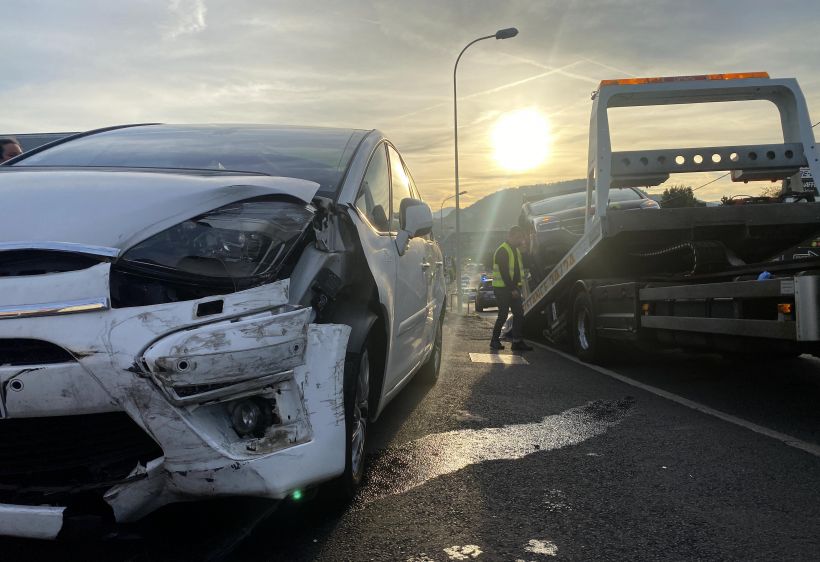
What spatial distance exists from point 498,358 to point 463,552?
6399 millimetres

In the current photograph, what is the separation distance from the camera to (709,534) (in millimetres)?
2791

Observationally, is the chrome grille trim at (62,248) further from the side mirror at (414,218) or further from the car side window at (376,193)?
the side mirror at (414,218)

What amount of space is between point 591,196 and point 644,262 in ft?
2.99

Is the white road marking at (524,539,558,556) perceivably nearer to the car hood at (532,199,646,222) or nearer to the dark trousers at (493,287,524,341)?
the dark trousers at (493,287,524,341)

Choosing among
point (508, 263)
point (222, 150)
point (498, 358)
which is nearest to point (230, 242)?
point (222, 150)

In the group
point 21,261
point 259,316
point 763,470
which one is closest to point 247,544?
point 259,316

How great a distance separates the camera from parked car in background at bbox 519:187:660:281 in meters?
10.6

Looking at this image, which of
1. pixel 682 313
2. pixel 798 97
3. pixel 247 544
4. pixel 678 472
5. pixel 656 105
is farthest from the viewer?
pixel 656 105

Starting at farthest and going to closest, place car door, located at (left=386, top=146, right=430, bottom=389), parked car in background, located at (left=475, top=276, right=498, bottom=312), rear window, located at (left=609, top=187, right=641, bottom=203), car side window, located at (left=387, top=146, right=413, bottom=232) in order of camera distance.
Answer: parked car in background, located at (left=475, top=276, right=498, bottom=312)
rear window, located at (left=609, top=187, right=641, bottom=203)
car side window, located at (left=387, top=146, right=413, bottom=232)
car door, located at (left=386, top=146, right=430, bottom=389)

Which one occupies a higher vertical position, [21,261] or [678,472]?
[21,261]

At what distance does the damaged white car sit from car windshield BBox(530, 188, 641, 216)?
8921 millimetres

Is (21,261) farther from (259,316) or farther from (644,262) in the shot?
(644,262)

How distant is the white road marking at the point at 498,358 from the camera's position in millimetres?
8500

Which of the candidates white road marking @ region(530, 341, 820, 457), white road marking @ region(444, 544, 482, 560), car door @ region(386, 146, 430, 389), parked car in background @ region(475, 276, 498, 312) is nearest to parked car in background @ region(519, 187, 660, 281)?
white road marking @ region(530, 341, 820, 457)
